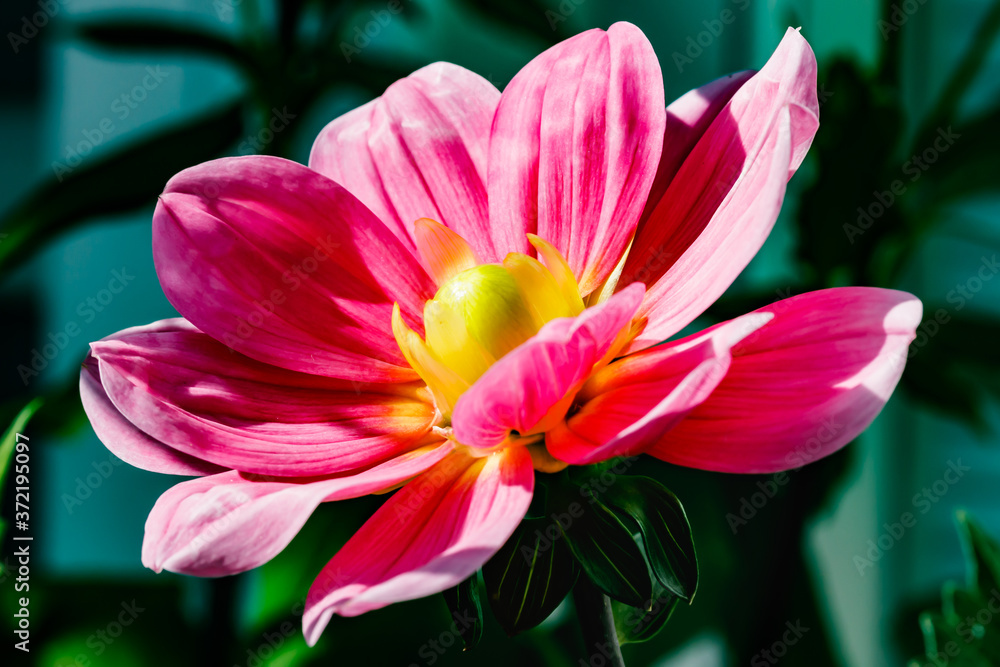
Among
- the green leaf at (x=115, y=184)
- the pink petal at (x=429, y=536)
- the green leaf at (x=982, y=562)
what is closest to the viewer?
the pink petal at (x=429, y=536)

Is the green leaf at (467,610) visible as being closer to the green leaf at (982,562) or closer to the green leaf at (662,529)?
the green leaf at (662,529)

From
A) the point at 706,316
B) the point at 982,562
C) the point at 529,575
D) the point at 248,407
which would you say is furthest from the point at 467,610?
the point at 706,316

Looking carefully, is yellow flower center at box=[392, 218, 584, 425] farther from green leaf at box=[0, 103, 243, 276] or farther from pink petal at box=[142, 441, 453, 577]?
green leaf at box=[0, 103, 243, 276]

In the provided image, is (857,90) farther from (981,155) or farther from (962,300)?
(962,300)

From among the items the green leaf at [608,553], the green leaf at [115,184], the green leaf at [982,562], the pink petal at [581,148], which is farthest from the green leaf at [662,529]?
the green leaf at [115,184]

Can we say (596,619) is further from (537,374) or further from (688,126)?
(688,126)

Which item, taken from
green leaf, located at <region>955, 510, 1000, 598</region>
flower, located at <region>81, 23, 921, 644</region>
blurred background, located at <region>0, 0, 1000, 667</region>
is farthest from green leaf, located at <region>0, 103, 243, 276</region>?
green leaf, located at <region>955, 510, 1000, 598</region>

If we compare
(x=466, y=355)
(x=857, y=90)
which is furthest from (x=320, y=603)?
(x=857, y=90)
